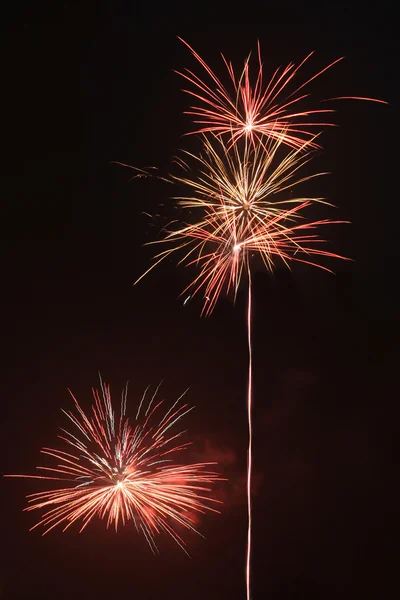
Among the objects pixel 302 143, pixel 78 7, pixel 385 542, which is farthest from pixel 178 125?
pixel 385 542

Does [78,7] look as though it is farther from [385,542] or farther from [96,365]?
[385,542]

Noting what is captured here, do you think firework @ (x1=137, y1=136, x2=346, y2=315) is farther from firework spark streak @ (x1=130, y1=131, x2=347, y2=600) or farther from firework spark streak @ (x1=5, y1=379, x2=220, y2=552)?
firework spark streak @ (x1=5, y1=379, x2=220, y2=552)

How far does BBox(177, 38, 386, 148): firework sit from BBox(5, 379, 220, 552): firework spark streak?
733 mm

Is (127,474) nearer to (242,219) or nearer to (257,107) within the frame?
(242,219)

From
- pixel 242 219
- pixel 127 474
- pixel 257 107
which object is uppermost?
pixel 257 107

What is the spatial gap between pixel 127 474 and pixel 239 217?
0.71m

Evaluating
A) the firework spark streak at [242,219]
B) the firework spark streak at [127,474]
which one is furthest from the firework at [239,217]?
the firework spark streak at [127,474]

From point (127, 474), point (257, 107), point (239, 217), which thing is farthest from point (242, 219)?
point (127, 474)

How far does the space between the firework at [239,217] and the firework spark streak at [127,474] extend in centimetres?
36

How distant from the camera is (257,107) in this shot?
1506 millimetres

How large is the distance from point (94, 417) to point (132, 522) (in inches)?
11.5

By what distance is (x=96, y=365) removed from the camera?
5.15ft

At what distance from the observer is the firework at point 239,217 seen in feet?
4.88

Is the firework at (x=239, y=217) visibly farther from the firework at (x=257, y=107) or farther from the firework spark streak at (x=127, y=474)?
the firework spark streak at (x=127, y=474)
